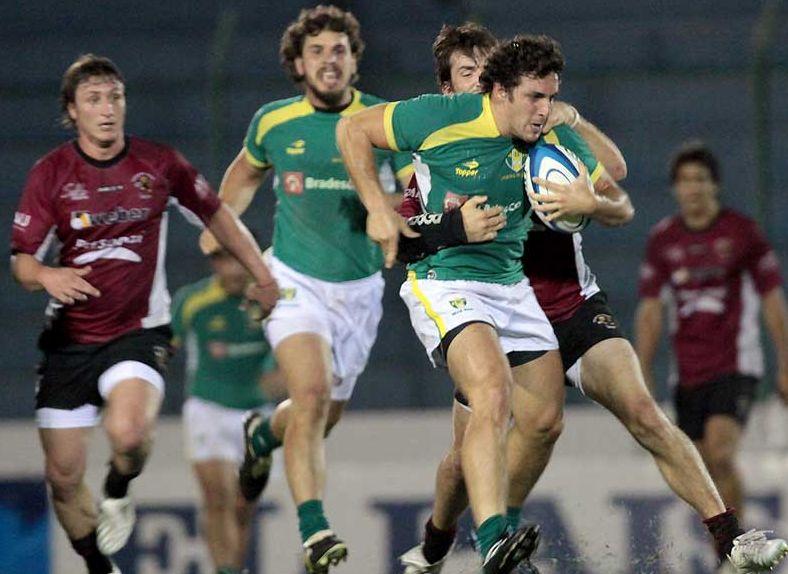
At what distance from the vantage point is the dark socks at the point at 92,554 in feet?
25.5

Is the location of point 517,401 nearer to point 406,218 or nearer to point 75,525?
point 406,218

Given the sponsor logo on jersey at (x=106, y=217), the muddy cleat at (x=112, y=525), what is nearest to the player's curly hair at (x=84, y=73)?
the sponsor logo on jersey at (x=106, y=217)

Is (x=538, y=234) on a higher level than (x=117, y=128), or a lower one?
lower

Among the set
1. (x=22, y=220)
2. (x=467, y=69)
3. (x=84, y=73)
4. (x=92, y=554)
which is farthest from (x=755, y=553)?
(x=84, y=73)

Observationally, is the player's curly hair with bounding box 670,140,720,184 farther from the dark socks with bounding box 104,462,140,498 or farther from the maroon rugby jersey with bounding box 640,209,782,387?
the dark socks with bounding box 104,462,140,498

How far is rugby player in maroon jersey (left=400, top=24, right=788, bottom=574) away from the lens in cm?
673

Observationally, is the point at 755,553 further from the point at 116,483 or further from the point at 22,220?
the point at 22,220

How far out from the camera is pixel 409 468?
34.0ft

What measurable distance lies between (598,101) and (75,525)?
474 centimetres

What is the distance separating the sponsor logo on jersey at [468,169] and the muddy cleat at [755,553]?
65.7 inches

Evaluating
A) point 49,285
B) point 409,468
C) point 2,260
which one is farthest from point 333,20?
point 2,260

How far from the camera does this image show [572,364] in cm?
707

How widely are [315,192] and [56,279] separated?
52.4 inches

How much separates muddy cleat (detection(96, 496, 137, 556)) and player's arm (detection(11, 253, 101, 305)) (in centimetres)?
95
